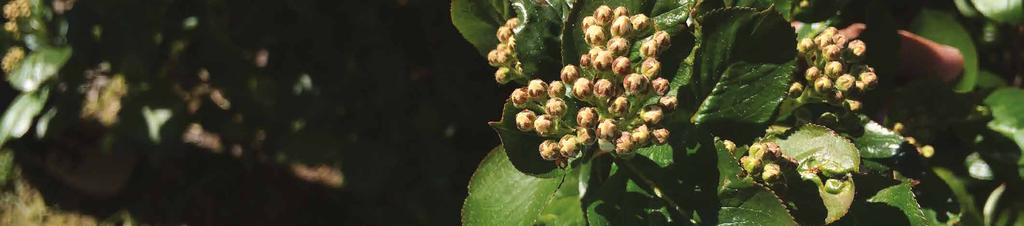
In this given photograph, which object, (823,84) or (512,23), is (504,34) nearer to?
(512,23)

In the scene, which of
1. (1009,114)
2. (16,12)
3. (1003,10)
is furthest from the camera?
(16,12)

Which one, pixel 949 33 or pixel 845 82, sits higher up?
pixel 845 82

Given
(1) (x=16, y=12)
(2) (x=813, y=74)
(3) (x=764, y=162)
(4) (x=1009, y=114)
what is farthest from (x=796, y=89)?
(1) (x=16, y=12)

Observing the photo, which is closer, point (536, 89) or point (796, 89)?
point (536, 89)

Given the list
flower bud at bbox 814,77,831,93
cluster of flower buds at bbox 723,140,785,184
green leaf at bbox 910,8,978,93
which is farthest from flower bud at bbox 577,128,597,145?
green leaf at bbox 910,8,978,93

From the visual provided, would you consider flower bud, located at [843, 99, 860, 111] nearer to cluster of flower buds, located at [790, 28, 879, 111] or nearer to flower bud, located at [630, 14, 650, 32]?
cluster of flower buds, located at [790, 28, 879, 111]

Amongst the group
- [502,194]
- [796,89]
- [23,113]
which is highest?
[796,89]

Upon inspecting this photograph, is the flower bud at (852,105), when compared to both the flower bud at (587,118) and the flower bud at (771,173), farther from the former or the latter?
the flower bud at (587,118)
